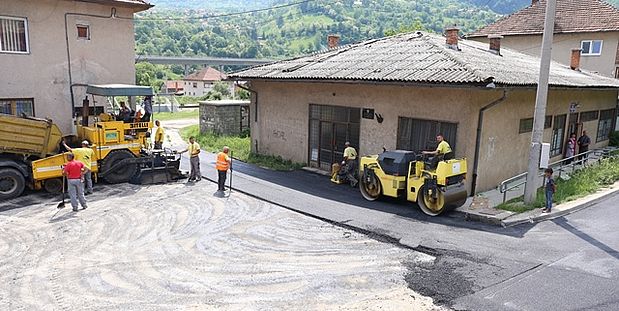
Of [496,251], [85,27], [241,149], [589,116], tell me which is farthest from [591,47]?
[85,27]

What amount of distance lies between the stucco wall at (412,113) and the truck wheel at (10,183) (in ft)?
29.9

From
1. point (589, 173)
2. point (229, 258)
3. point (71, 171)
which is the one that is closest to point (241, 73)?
point (71, 171)

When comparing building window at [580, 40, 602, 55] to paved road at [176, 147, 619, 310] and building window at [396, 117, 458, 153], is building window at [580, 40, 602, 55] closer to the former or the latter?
paved road at [176, 147, 619, 310]

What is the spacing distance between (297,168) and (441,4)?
626ft

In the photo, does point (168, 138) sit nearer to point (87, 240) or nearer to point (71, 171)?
point (71, 171)

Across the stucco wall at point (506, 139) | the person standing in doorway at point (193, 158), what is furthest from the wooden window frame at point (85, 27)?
the stucco wall at point (506, 139)

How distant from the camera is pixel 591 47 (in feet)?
98.4

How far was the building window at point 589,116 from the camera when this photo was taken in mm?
19578

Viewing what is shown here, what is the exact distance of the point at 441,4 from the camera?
623 feet

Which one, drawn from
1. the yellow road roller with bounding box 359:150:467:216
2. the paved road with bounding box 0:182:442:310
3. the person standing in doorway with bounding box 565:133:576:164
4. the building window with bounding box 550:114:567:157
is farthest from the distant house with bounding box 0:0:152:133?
the person standing in doorway with bounding box 565:133:576:164

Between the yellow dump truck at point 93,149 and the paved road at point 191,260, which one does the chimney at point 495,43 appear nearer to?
the paved road at point 191,260

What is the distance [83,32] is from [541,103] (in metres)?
14.7

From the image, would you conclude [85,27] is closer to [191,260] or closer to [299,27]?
[191,260]

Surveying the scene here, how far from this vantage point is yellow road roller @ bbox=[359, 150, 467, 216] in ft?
37.0
